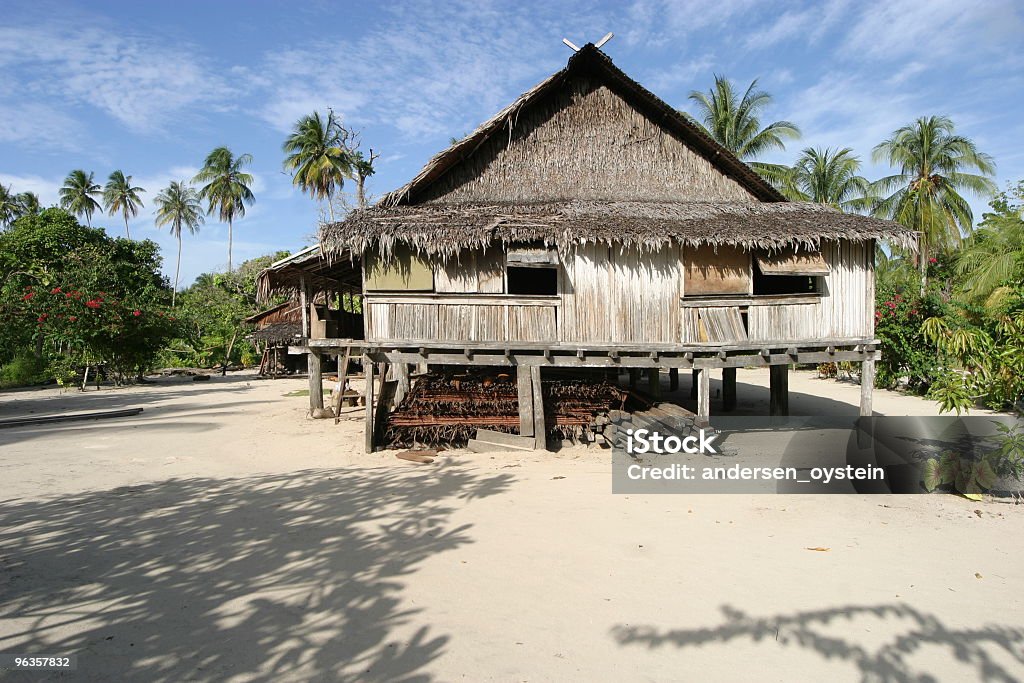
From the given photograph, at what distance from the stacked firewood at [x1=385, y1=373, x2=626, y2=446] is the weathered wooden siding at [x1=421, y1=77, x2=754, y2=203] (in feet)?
12.1

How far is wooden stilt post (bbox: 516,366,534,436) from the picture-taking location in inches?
418

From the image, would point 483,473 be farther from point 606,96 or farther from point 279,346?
point 279,346

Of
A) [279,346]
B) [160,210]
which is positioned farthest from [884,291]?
[160,210]

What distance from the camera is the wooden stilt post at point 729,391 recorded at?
15633 mm

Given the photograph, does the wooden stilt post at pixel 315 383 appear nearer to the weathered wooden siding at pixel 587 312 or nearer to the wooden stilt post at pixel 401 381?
the wooden stilt post at pixel 401 381

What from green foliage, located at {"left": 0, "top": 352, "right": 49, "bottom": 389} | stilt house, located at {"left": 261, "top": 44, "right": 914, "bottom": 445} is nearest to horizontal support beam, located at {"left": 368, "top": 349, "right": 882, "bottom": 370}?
stilt house, located at {"left": 261, "top": 44, "right": 914, "bottom": 445}

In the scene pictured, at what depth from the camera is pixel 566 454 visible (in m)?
10.3

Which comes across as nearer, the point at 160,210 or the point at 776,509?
the point at 776,509

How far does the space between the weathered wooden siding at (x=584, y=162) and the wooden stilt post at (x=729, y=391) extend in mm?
5210

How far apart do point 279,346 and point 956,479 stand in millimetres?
25364

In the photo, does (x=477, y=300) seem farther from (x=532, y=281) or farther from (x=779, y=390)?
(x=779, y=390)

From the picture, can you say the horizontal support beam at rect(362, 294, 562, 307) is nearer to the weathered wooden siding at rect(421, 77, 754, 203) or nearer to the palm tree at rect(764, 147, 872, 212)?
the weathered wooden siding at rect(421, 77, 754, 203)

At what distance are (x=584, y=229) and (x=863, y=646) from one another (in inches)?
274

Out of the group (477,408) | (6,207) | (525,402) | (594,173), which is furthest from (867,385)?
(6,207)
